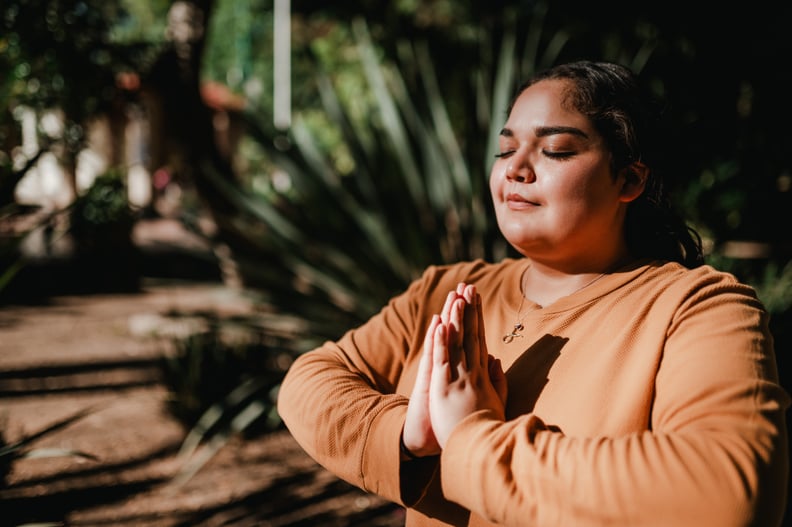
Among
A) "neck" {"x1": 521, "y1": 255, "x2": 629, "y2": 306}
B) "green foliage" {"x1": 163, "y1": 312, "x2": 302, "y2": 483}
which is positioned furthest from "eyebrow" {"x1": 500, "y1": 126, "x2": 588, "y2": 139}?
"green foliage" {"x1": 163, "y1": 312, "x2": 302, "y2": 483}

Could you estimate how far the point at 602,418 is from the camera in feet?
3.53

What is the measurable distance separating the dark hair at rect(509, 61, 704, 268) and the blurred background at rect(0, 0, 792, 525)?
0.17 meters

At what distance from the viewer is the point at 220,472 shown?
13.1 ft

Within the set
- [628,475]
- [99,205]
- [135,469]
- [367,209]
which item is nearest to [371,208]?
[367,209]

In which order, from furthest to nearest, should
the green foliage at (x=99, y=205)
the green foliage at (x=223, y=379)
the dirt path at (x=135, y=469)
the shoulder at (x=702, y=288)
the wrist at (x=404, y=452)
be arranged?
the green foliage at (x=223, y=379) → the dirt path at (x=135, y=469) → the green foliage at (x=99, y=205) → the wrist at (x=404, y=452) → the shoulder at (x=702, y=288)

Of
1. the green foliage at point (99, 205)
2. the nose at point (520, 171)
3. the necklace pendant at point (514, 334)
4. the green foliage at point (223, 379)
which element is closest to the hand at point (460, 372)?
the necklace pendant at point (514, 334)

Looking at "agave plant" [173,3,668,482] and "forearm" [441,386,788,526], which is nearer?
"forearm" [441,386,788,526]

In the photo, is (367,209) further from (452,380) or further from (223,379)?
(452,380)

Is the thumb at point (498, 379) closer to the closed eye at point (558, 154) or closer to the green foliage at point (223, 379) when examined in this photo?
the closed eye at point (558, 154)

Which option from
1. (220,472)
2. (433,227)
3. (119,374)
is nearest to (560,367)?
(433,227)

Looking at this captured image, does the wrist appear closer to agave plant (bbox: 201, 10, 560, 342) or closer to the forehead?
the forehead

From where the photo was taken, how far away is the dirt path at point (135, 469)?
349 cm

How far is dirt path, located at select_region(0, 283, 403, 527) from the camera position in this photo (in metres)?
3.49

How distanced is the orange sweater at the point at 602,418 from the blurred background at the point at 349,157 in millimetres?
505
